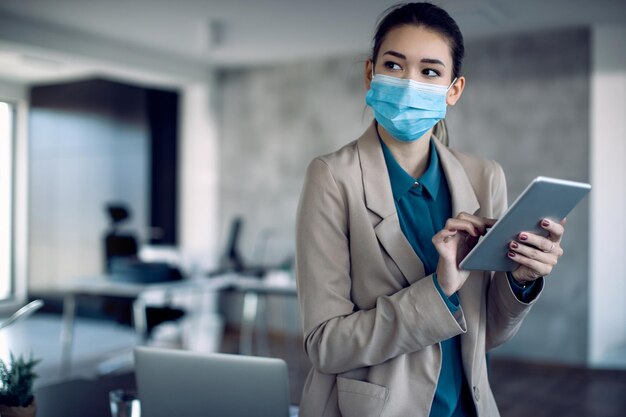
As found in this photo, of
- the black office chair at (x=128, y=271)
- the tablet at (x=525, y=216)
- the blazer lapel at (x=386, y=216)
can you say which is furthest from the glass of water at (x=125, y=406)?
the black office chair at (x=128, y=271)

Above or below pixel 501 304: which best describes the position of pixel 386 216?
above

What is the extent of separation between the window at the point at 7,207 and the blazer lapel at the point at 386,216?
800cm

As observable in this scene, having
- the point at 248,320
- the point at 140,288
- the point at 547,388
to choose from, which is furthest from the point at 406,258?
the point at 248,320

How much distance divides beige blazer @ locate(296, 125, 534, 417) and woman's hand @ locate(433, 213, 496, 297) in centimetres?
3

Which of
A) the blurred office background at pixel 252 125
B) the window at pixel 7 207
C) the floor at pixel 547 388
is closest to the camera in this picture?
the floor at pixel 547 388

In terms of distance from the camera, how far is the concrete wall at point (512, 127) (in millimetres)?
5355

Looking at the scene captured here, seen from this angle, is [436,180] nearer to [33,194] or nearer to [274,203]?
[274,203]

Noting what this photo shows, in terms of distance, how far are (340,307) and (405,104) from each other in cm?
38

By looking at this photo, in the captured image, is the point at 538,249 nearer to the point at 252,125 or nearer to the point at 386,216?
the point at 386,216

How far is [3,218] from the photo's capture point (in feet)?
26.9

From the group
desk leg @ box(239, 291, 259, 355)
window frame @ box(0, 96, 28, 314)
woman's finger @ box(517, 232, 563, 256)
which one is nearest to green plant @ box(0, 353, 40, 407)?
woman's finger @ box(517, 232, 563, 256)

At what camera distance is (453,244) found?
1.05 meters

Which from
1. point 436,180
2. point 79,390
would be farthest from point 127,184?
point 436,180

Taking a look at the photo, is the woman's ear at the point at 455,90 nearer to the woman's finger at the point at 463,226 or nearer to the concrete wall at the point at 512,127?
the woman's finger at the point at 463,226
